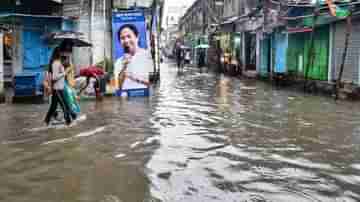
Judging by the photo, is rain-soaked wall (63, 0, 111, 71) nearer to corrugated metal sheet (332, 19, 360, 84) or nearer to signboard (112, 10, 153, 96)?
signboard (112, 10, 153, 96)

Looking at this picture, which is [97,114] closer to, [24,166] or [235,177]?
[24,166]

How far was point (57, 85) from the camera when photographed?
10.6 m

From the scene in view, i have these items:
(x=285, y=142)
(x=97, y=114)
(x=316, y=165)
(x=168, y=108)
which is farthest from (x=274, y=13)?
(x=316, y=165)

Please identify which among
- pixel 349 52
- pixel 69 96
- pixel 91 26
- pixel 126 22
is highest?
pixel 91 26

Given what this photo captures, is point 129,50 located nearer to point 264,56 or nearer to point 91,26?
point 91,26

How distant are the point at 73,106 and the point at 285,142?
496 cm

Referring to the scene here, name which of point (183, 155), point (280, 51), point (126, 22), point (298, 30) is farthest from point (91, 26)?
point (183, 155)

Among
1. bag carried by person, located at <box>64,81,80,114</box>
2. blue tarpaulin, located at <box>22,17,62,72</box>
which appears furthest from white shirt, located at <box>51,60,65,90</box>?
blue tarpaulin, located at <box>22,17,62,72</box>

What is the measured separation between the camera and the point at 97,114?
41.2 feet

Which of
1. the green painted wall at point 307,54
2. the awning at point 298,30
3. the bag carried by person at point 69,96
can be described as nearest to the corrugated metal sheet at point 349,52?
the green painted wall at point 307,54

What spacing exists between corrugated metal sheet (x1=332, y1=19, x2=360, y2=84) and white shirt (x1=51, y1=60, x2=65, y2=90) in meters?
10.4

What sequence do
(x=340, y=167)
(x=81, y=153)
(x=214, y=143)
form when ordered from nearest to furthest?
(x=340, y=167) < (x=81, y=153) < (x=214, y=143)

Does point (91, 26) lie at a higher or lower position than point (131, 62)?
higher

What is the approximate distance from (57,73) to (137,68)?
20.1 feet
